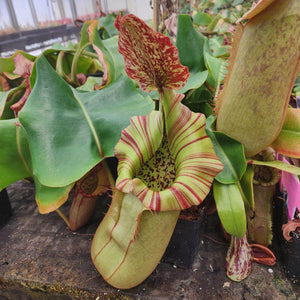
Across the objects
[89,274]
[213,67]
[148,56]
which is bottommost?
[89,274]

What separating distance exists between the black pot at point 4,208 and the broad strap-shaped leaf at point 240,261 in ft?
2.29

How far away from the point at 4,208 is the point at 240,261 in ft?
2.41

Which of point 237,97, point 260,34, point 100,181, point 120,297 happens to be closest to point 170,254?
point 120,297

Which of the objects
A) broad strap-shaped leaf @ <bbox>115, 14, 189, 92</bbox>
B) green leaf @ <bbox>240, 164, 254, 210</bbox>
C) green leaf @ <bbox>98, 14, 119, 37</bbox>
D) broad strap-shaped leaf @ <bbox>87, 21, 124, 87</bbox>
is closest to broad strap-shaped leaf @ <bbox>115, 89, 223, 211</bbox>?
broad strap-shaped leaf @ <bbox>115, 14, 189, 92</bbox>

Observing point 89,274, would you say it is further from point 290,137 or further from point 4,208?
point 290,137

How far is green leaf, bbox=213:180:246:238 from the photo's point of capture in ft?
1.74

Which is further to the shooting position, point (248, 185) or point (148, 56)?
point (248, 185)

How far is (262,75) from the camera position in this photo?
1.58 ft

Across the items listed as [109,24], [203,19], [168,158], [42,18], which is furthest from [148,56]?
[42,18]

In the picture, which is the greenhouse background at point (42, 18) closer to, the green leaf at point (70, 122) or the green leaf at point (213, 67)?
the green leaf at point (213, 67)

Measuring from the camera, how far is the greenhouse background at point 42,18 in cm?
193

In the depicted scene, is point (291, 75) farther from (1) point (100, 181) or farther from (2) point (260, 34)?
(1) point (100, 181)

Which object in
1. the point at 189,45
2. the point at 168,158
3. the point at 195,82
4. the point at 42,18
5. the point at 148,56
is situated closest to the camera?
the point at 148,56

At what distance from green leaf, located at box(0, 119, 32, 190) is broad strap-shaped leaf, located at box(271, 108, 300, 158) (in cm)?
60
